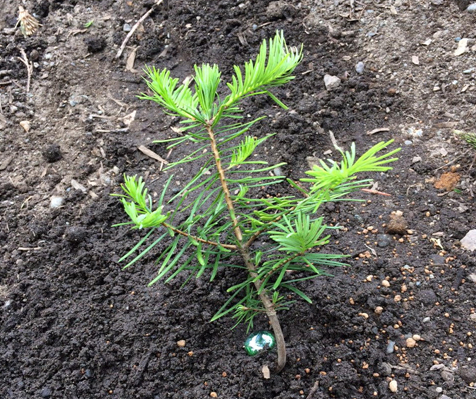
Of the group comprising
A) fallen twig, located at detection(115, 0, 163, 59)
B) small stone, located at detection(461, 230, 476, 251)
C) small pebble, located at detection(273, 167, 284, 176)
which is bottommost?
small stone, located at detection(461, 230, 476, 251)

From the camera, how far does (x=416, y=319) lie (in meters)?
1.68

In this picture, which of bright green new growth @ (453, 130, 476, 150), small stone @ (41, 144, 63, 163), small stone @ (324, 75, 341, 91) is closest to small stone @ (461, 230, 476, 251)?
bright green new growth @ (453, 130, 476, 150)

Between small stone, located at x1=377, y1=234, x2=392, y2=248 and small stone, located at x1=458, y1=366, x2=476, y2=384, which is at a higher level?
small stone, located at x1=377, y1=234, x2=392, y2=248

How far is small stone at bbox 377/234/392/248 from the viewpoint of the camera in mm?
1858

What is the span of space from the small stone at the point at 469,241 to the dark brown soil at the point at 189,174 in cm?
2

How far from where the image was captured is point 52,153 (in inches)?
93.7

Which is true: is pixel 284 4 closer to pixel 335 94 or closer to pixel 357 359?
pixel 335 94

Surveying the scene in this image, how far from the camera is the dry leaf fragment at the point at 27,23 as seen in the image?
2.96 metres

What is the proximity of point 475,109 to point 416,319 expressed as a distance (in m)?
1.03

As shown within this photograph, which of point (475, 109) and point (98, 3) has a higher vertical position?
point (98, 3)

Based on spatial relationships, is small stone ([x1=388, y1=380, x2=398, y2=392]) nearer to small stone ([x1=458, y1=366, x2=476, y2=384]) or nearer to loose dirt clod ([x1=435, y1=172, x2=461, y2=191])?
small stone ([x1=458, y1=366, x2=476, y2=384])

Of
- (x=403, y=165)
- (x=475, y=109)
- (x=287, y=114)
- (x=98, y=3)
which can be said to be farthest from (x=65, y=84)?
(x=475, y=109)

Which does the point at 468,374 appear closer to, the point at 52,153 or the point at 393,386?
the point at 393,386

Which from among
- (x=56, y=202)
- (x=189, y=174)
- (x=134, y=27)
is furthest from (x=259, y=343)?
(x=134, y=27)
